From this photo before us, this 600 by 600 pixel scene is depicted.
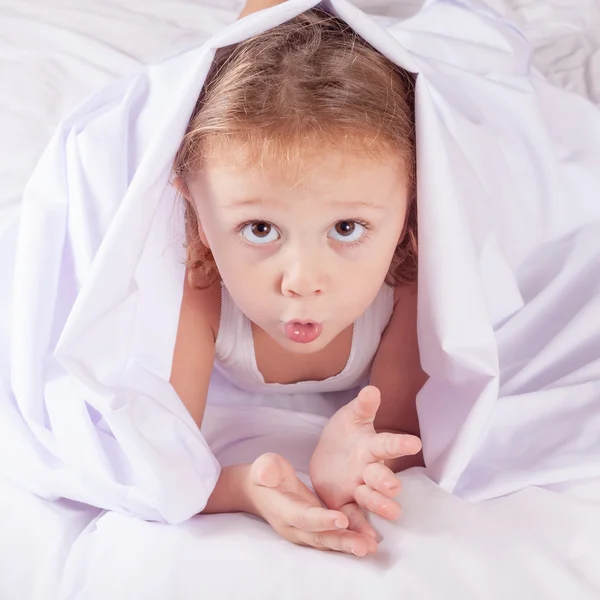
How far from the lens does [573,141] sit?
1185mm

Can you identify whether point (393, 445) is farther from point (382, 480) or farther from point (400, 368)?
point (400, 368)

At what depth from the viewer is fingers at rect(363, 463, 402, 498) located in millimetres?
789

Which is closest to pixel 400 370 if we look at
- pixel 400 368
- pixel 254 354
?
pixel 400 368

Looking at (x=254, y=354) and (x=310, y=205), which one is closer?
(x=310, y=205)

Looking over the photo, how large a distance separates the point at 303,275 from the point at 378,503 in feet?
0.70

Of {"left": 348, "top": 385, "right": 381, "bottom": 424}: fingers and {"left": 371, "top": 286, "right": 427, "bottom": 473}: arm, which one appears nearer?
{"left": 348, "top": 385, "right": 381, "bottom": 424}: fingers

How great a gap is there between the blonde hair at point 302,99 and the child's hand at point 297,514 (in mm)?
279

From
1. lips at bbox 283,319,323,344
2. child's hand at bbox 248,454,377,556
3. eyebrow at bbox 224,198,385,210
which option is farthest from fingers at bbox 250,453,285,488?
eyebrow at bbox 224,198,385,210

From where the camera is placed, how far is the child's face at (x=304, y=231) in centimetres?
78

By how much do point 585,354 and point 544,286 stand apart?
12cm

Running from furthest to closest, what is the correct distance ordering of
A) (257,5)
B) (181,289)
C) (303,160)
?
(257,5) → (181,289) → (303,160)

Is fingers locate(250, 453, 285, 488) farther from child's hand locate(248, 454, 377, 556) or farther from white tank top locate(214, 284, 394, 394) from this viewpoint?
white tank top locate(214, 284, 394, 394)

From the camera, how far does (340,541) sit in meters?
0.79

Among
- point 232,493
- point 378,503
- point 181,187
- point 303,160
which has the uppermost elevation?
point 303,160
